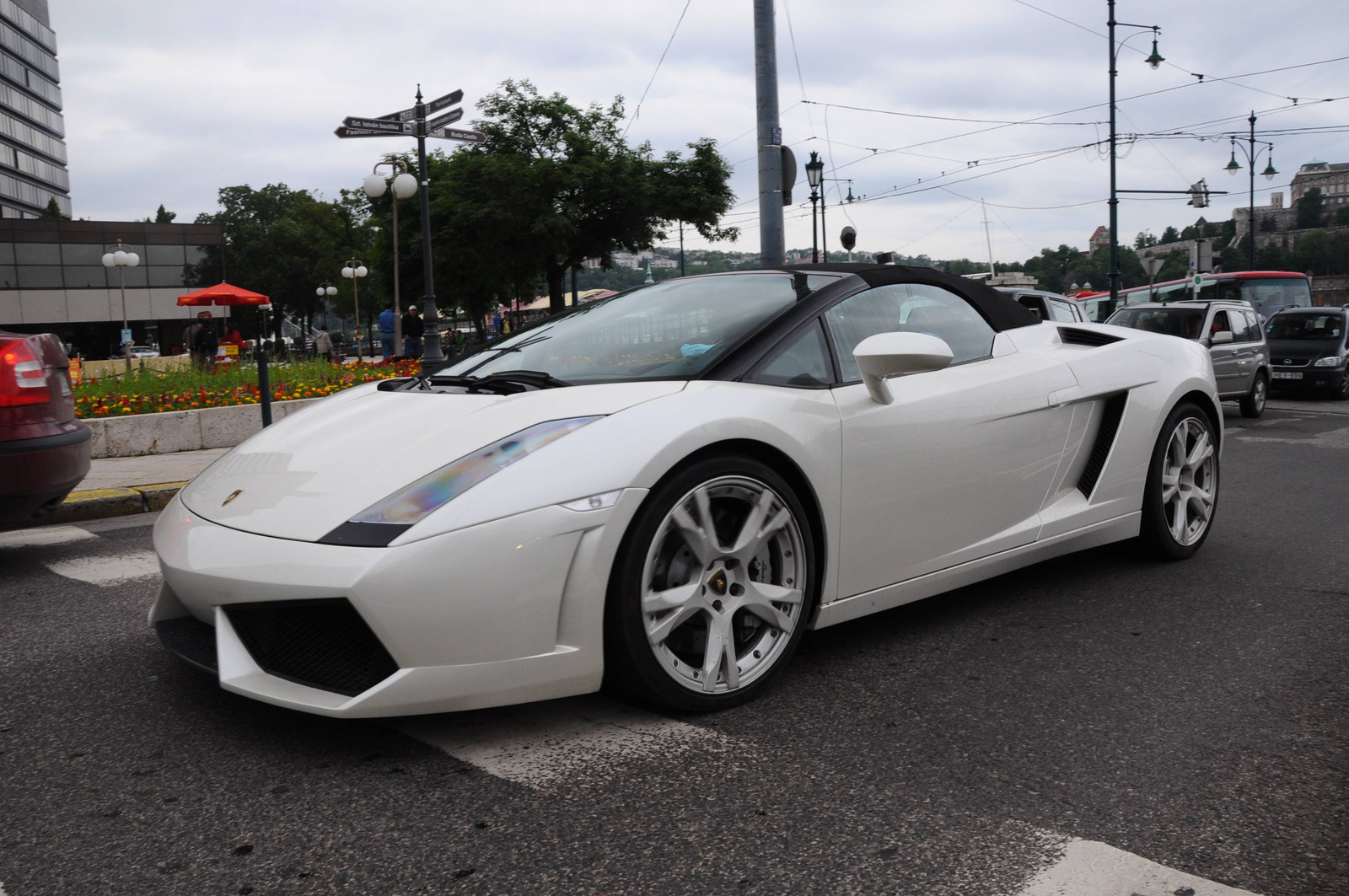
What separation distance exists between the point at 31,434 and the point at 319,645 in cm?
274

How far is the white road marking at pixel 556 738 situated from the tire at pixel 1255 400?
13.4 meters

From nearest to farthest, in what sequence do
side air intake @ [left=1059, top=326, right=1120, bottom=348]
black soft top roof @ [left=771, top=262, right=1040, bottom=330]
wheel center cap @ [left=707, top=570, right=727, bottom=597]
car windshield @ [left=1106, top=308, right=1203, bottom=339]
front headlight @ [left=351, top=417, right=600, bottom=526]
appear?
front headlight @ [left=351, top=417, right=600, bottom=526]
wheel center cap @ [left=707, top=570, right=727, bottom=597]
black soft top roof @ [left=771, top=262, right=1040, bottom=330]
side air intake @ [left=1059, top=326, right=1120, bottom=348]
car windshield @ [left=1106, top=308, right=1203, bottom=339]

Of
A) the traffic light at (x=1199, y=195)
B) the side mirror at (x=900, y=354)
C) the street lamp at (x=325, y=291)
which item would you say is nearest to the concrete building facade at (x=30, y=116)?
the street lamp at (x=325, y=291)

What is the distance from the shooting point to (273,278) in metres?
78.6

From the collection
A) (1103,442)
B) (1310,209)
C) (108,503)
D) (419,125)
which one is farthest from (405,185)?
(1310,209)

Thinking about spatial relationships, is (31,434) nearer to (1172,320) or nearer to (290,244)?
(1172,320)

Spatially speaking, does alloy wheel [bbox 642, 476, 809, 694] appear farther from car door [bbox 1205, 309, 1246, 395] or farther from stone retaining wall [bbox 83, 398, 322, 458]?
car door [bbox 1205, 309, 1246, 395]

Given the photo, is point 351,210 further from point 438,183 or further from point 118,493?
point 118,493

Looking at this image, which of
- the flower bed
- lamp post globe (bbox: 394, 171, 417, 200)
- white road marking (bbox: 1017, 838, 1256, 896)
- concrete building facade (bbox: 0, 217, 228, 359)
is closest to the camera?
white road marking (bbox: 1017, 838, 1256, 896)

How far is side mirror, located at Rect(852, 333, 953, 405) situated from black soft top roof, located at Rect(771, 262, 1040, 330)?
1.74ft

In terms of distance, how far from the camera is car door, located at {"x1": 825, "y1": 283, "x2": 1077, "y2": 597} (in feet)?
10.3

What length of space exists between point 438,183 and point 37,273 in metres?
33.9

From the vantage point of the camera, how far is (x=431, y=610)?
2.36m

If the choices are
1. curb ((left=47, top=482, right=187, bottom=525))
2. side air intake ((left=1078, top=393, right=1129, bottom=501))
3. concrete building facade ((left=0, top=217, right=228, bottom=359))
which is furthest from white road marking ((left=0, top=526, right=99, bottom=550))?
concrete building facade ((left=0, top=217, right=228, bottom=359))
